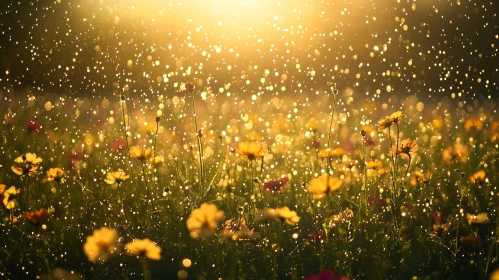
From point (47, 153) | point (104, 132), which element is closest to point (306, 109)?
point (104, 132)

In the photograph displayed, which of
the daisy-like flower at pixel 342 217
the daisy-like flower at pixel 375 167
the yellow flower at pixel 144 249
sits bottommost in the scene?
the yellow flower at pixel 144 249

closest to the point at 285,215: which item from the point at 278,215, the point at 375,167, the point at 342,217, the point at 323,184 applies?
the point at 278,215

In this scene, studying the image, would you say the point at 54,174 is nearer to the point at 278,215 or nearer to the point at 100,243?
the point at 100,243

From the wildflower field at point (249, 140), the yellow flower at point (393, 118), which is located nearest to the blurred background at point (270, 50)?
the wildflower field at point (249, 140)

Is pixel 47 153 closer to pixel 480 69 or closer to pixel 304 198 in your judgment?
pixel 304 198

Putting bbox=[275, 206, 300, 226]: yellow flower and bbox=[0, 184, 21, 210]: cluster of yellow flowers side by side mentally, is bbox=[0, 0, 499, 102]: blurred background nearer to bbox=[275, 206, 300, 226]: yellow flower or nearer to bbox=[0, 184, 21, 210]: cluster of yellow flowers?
bbox=[0, 184, 21, 210]: cluster of yellow flowers

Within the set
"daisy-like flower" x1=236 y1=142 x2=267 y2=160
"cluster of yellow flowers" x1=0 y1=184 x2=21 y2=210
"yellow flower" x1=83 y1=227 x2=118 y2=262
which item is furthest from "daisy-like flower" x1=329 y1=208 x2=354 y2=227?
"cluster of yellow flowers" x1=0 y1=184 x2=21 y2=210

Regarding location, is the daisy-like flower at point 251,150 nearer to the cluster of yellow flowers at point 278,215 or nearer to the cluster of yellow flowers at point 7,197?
the cluster of yellow flowers at point 278,215
